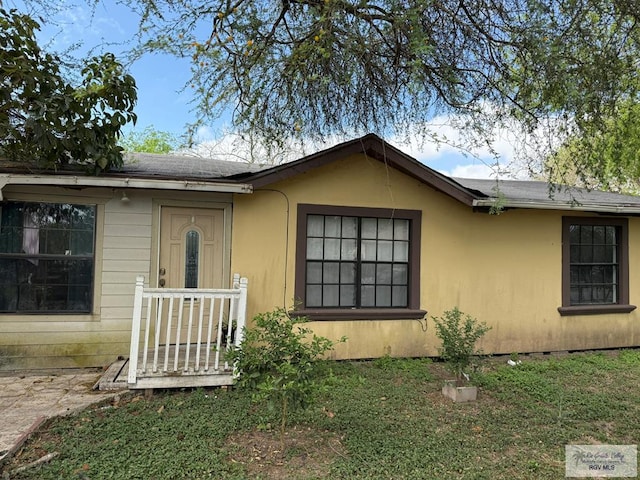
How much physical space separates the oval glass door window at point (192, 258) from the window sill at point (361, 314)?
1.38 metres

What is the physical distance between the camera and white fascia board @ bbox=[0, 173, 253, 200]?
4.68 metres

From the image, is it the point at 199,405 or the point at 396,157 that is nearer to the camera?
the point at 199,405

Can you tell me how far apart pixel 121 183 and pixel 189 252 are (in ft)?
4.00

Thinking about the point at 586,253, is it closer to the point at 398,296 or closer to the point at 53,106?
the point at 398,296

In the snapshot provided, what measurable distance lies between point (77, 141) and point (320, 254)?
3310mm

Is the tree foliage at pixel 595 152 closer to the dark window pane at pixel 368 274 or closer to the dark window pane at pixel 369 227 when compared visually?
the dark window pane at pixel 369 227

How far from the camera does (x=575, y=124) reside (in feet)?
14.8

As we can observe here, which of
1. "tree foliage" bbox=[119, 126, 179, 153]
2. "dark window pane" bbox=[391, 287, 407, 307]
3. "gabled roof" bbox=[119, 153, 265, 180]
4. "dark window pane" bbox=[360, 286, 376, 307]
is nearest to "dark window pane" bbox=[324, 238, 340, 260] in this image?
"dark window pane" bbox=[360, 286, 376, 307]

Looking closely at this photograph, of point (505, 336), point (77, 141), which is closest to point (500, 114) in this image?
point (505, 336)

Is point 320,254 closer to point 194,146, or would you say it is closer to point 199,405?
point 194,146

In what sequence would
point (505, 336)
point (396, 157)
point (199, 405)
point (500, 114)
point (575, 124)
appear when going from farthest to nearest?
point (505, 336) < point (396, 157) < point (500, 114) < point (575, 124) < point (199, 405)

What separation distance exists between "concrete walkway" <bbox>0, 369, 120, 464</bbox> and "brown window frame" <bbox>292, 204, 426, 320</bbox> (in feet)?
8.36

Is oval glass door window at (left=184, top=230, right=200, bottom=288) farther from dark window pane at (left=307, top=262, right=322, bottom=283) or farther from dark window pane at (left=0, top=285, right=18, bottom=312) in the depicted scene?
dark window pane at (left=0, top=285, right=18, bottom=312)

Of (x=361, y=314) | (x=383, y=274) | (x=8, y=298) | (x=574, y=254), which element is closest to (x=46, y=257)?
(x=8, y=298)
